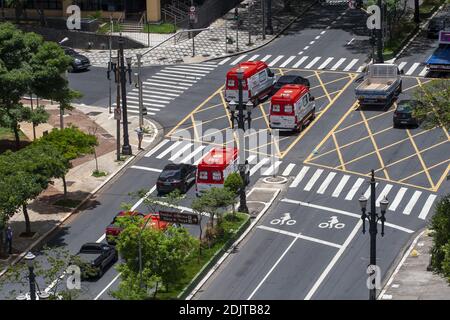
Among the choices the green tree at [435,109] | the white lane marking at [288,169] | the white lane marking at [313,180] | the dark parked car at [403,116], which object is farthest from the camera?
the dark parked car at [403,116]

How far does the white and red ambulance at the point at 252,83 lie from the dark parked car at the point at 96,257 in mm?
25702

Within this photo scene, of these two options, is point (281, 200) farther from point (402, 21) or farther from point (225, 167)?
point (402, 21)

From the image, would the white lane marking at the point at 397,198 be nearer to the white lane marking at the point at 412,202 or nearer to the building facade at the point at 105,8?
the white lane marking at the point at 412,202

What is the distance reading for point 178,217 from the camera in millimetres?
58562

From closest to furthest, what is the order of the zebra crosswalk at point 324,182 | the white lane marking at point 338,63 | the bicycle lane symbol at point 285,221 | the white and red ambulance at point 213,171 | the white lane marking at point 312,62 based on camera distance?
the bicycle lane symbol at point 285,221, the zebra crosswalk at point 324,182, the white and red ambulance at point 213,171, the white lane marking at point 338,63, the white lane marking at point 312,62

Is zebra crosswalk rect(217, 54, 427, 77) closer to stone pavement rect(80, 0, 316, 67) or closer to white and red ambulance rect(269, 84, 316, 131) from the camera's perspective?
stone pavement rect(80, 0, 316, 67)

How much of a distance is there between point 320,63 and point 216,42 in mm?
12124

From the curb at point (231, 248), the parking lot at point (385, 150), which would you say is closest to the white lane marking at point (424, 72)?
the parking lot at point (385, 150)

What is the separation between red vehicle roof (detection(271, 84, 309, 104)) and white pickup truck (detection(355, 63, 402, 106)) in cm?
567

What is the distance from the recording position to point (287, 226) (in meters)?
64.4

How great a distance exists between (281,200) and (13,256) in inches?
686

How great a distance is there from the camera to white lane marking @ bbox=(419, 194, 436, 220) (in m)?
65.5

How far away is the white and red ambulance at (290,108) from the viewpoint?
7744 centimetres

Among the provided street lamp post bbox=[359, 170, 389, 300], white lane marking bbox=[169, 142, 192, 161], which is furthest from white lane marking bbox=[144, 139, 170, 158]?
street lamp post bbox=[359, 170, 389, 300]
